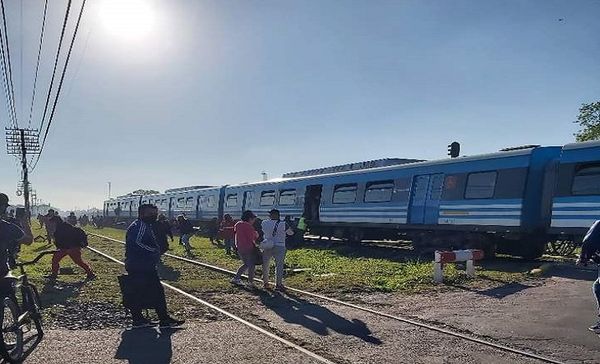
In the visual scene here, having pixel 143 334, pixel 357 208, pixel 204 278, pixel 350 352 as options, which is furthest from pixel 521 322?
pixel 357 208

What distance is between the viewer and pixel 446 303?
965 cm

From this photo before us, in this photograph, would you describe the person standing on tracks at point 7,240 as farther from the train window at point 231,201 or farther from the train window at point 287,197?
the train window at point 231,201

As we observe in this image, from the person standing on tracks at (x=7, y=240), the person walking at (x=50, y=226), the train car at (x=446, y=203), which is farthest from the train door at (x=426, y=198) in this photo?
the person standing on tracks at (x=7, y=240)

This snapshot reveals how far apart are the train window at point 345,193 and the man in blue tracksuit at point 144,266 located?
14.8 metres

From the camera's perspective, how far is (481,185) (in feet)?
53.4

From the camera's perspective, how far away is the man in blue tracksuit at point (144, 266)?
7.84m

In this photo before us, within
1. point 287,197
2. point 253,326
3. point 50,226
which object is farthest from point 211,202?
point 253,326

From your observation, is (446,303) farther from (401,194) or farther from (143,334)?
(401,194)

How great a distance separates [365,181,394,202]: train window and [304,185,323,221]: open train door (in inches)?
155

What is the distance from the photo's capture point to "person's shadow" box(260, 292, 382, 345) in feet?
24.5

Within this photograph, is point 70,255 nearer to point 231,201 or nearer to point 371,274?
point 371,274

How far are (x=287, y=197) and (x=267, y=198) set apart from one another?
2.41 m

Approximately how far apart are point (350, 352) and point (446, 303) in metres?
3.74

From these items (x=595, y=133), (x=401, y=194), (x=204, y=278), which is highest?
(x=595, y=133)
